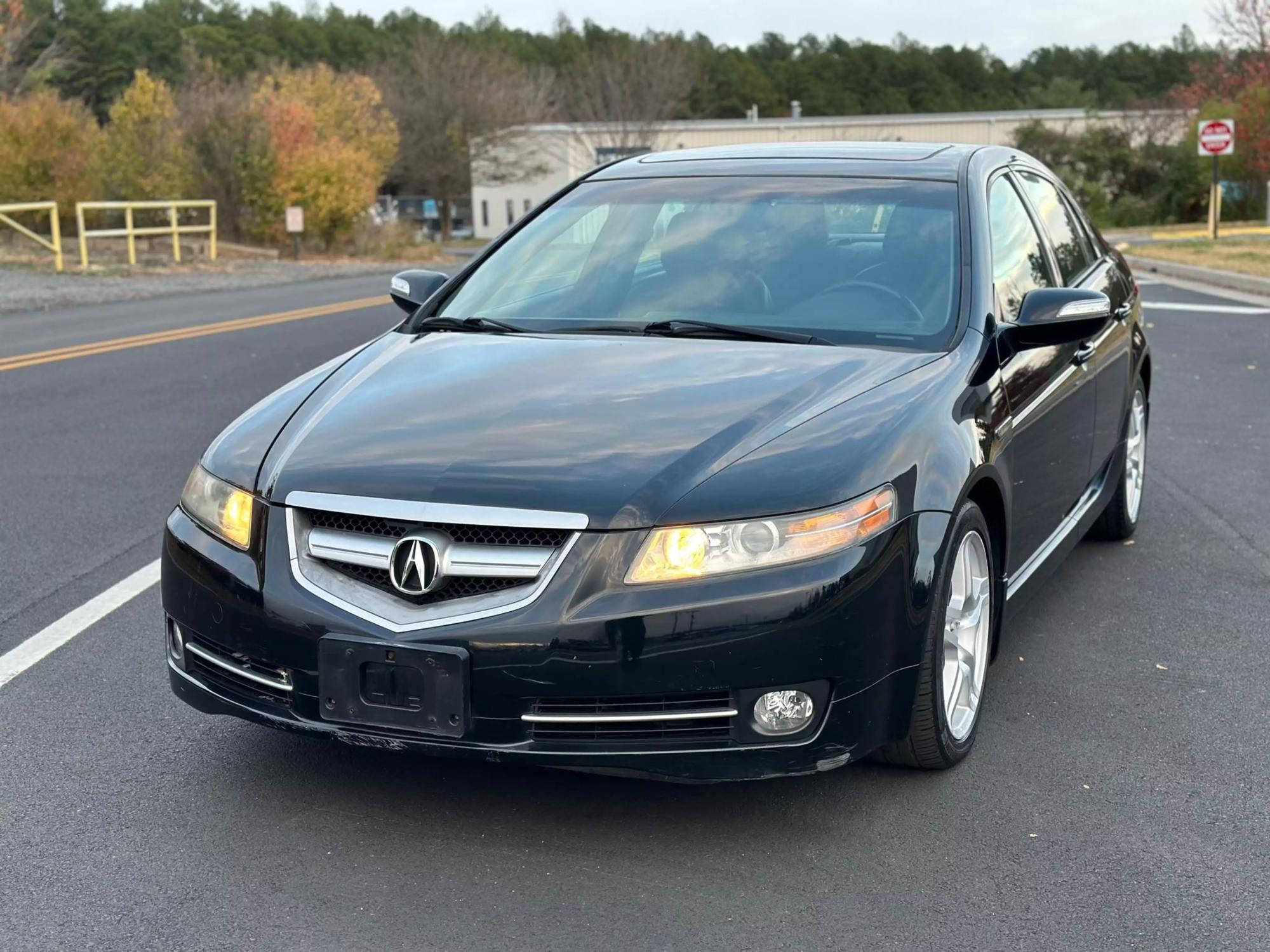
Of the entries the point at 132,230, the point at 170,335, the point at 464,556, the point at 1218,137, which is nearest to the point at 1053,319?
the point at 464,556

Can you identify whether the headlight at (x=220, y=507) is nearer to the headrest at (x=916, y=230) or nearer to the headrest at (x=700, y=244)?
the headrest at (x=700, y=244)

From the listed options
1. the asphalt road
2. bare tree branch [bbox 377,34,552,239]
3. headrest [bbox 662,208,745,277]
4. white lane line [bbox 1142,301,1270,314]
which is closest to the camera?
the asphalt road

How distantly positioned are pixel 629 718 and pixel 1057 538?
7.40ft

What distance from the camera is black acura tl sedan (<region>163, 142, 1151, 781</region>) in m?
3.19

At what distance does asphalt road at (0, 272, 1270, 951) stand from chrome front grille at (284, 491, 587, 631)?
1.93ft

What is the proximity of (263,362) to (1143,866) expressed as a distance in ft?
34.6

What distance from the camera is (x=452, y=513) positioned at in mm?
3260

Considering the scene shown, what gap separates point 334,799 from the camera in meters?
3.67

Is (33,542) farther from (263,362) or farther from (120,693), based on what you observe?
(263,362)

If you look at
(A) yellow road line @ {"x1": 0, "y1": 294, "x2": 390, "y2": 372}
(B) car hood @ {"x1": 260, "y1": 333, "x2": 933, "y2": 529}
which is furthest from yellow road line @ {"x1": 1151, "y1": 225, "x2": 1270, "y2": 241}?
(B) car hood @ {"x1": 260, "y1": 333, "x2": 933, "y2": 529}

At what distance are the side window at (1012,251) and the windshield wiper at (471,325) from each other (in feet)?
4.79

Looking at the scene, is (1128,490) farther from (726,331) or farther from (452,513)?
(452,513)

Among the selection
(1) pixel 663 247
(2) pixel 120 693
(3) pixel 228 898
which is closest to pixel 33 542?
(2) pixel 120 693

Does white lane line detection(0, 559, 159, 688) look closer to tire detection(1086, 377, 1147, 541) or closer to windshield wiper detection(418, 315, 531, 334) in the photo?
windshield wiper detection(418, 315, 531, 334)
